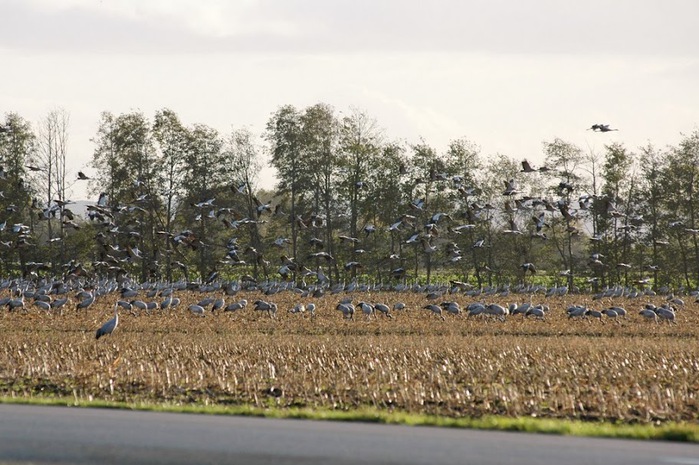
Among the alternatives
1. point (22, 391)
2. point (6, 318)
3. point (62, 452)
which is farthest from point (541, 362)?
point (6, 318)

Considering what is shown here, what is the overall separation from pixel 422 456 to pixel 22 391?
12483 mm

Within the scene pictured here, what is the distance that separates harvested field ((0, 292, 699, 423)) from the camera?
832 inches

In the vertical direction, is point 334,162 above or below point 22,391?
above

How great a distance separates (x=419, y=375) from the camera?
25391 millimetres

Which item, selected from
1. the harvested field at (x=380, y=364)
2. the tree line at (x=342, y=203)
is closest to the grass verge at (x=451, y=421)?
the harvested field at (x=380, y=364)

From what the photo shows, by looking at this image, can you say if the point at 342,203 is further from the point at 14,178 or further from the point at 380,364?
the point at 380,364

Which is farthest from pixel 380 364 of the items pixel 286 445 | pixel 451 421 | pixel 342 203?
pixel 342 203

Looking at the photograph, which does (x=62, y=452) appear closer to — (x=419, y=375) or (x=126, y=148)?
(x=419, y=375)

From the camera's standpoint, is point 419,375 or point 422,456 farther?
point 419,375

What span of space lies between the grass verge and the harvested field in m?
0.80

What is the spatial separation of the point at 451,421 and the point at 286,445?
12.3 ft

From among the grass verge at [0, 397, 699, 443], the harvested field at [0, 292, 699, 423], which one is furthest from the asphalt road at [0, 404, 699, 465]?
the harvested field at [0, 292, 699, 423]

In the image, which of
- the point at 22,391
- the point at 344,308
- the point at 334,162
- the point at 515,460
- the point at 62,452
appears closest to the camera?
the point at 515,460

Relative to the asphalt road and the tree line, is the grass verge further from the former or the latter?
the tree line
